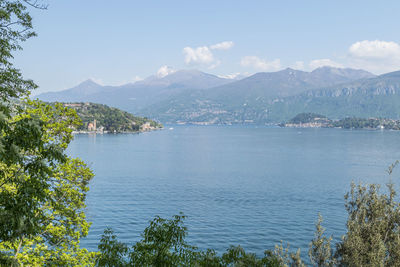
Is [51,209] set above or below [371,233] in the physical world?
above

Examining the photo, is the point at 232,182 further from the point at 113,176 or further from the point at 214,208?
the point at 113,176

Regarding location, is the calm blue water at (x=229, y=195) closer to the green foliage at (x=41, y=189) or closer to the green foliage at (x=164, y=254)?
the green foliage at (x=41, y=189)

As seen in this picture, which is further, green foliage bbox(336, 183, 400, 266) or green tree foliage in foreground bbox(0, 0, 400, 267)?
green foliage bbox(336, 183, 400, 266)

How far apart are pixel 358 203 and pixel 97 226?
45.8 m

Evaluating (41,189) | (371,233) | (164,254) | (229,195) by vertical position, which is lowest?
(229,195)

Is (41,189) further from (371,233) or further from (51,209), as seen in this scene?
(371,233)

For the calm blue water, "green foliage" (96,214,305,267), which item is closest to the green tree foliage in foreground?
"green foliage" (96,214,305,267)

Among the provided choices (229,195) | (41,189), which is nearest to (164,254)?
(41,189)

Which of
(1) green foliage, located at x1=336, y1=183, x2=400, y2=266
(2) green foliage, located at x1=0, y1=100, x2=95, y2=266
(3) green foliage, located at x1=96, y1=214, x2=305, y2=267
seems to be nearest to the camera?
(2) green foliage, located at x1=0, y1=100, x2=95, y2=266

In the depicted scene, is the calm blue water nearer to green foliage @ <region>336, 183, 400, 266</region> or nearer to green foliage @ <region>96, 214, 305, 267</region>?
green foliage @ <region>336, 183, 400, 266</region>

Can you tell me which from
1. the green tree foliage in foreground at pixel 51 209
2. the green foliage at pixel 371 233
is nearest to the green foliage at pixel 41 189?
the green tree foliage in foreground at pixel 51 209

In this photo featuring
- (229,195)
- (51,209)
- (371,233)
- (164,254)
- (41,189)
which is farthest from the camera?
(229,195)

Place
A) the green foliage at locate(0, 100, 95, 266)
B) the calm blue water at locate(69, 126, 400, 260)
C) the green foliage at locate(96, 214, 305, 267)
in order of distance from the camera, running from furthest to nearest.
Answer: the calm blue water at locate(69, 126, 400, 260) → the green foliage at locate(96, 214, 305, 267) → the green foliage at locate(0, 100, 95, 266)

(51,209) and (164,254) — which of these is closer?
(164,254)
